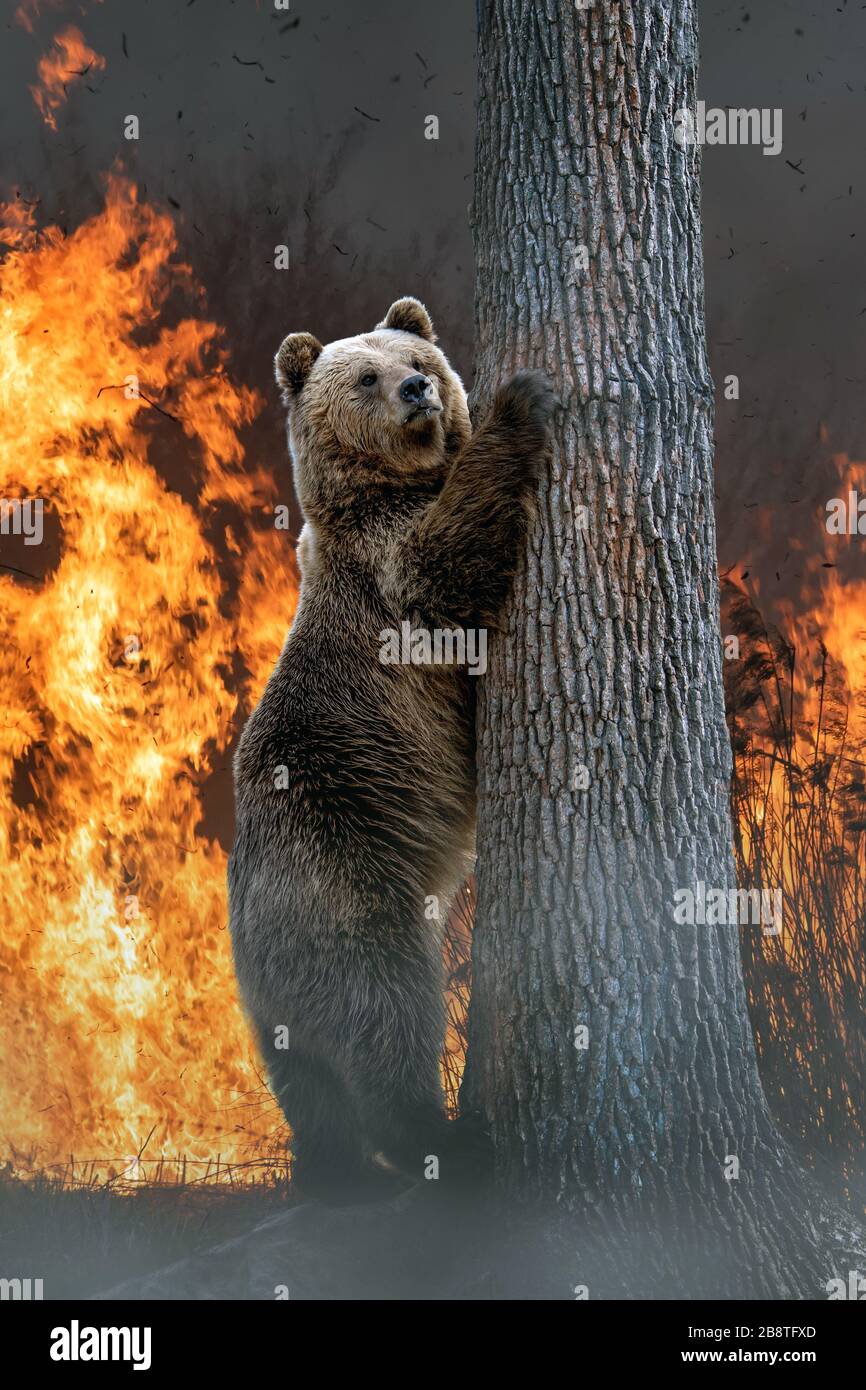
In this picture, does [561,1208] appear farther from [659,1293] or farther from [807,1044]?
[807,1044]

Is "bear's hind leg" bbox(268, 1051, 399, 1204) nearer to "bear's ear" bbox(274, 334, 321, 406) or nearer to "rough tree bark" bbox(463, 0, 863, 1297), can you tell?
"rough tree bark" bbox(463, 0, 863, 1297)

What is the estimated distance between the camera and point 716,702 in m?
4.32

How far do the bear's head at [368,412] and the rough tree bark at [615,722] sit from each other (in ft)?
2.50

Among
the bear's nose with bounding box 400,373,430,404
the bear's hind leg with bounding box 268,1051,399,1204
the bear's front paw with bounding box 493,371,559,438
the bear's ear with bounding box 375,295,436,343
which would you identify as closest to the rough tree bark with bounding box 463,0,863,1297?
the bear's front paw with bounding box 493,371,559,438

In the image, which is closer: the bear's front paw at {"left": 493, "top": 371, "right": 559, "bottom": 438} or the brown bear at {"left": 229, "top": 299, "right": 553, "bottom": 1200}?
the bear's front paw at {"left": 493, "top": 371, "right": 559, "bottom": 438}

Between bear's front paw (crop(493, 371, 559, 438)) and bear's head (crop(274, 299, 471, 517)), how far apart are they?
0.85 metres

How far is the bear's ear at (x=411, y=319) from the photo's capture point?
5.92 meters

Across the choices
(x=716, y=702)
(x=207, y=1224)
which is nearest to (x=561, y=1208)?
(x=716, y=702)

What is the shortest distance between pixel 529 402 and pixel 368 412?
132 centimetres

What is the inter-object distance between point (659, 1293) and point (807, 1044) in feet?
9.08

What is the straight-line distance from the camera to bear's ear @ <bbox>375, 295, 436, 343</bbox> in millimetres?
5918

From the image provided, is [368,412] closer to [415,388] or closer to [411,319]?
[415,388]

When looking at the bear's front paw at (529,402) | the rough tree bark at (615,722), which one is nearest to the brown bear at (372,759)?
the bear's front paw at (529,402)

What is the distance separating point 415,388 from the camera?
508 centimetres
